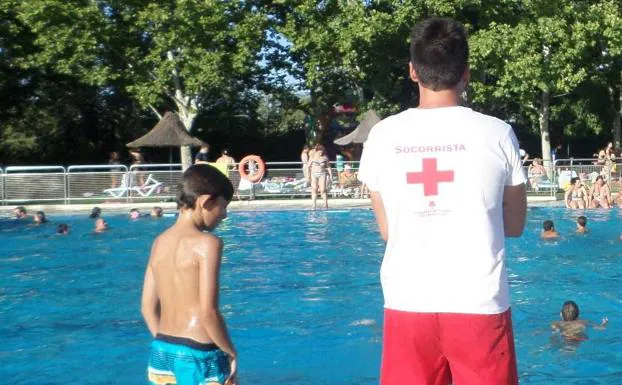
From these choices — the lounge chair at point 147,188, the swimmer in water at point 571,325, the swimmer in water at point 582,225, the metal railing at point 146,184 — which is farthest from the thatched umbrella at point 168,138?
the swimmer in water at point 571,325

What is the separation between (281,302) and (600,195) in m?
13.8

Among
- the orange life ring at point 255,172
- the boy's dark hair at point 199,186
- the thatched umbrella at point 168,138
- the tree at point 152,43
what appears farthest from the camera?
the tree at point 152,43

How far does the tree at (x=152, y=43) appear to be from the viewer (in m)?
30.3

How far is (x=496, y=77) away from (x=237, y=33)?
852 centimetres

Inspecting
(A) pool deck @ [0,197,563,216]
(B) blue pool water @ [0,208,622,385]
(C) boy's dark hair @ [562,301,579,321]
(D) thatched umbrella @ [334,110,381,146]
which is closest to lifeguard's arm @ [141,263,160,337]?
(B) blue pool water @ [0,208,622,385]

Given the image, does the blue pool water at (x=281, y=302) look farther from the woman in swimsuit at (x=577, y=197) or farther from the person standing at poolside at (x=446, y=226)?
the person standing at poolside at (x=446, y=226)

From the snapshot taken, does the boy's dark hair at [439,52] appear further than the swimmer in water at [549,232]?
No

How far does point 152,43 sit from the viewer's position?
32562 mm

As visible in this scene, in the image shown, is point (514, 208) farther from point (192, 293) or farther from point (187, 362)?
point (187, 362)

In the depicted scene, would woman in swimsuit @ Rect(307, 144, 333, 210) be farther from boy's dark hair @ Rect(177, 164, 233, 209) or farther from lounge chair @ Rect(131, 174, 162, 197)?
boy's dark hair @ Rect(177, 164, 233, 209)

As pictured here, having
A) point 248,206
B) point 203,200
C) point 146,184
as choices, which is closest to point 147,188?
point 146,184

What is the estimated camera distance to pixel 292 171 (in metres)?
27.4

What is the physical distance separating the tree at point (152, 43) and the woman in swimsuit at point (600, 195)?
39.0 feet

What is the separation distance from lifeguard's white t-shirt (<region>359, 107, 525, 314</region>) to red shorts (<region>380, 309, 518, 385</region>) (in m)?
0.04
